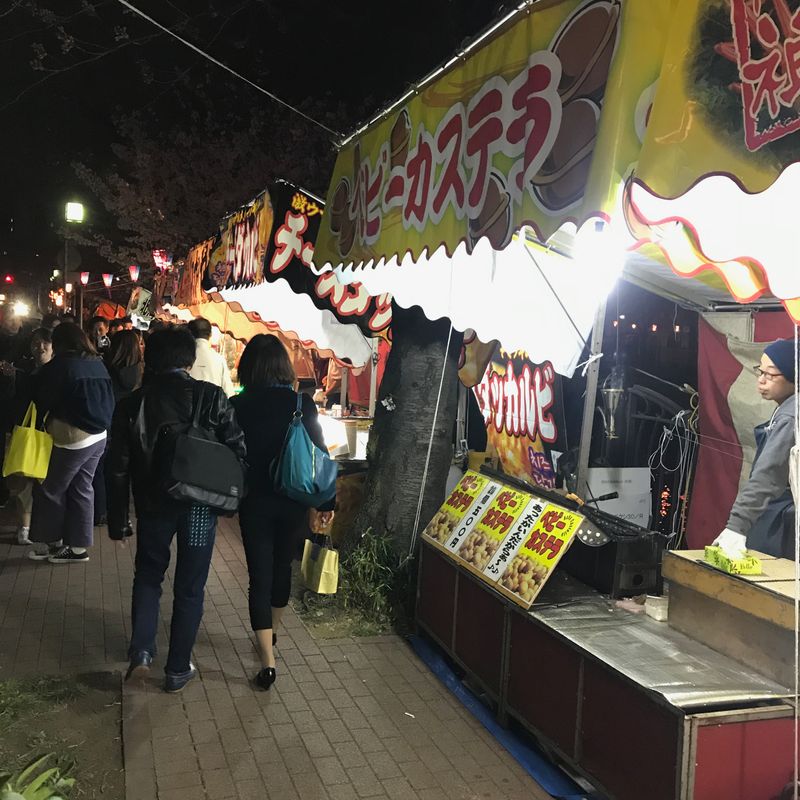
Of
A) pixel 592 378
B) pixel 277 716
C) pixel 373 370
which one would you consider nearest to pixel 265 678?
pixel 277 716

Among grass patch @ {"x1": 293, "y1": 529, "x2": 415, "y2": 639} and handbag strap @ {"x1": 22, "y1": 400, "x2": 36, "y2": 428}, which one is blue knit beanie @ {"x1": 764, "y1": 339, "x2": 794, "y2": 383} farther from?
handbag strap @ {"x1": 22, "y1": 400, "x2": 36, "y2": 428}

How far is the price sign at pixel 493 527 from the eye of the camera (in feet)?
17.0

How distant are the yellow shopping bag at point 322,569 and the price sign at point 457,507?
2.68ft

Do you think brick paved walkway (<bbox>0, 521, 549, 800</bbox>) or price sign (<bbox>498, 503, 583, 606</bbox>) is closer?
brick paved walkway (<bbox>0, 521, 549, 800</bbox>)

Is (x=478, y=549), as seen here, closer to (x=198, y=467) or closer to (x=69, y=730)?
(x=198, y=467)

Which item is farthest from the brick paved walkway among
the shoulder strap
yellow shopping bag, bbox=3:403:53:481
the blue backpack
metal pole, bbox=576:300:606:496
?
metal pole, bbox=576:300:606:496

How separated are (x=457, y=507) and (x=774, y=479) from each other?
232cm

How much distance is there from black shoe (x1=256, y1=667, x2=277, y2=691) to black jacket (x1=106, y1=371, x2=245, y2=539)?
132cm

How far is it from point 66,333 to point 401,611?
4.10m

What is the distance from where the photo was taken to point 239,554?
8.43m

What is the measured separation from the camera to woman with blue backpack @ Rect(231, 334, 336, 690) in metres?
4.96

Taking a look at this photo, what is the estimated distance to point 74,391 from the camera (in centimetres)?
684

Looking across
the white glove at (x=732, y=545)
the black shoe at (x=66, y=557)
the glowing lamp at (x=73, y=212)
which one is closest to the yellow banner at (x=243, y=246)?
the black shoe at (x=66, y=557)

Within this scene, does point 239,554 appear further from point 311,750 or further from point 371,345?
point 311,750
